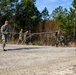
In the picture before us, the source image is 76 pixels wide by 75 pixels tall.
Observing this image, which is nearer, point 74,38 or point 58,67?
point 58,67

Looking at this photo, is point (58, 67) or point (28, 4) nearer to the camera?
point (58, 67)

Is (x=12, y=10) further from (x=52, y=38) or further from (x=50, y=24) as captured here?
(x=52, y=38)

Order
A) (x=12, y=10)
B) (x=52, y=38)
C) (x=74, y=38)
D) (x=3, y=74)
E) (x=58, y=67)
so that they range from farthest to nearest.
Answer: (x=12, y=10) < (x=74, y=38) < (x=52, y=38) < (x=58, y=67) < (x=3, y=74)

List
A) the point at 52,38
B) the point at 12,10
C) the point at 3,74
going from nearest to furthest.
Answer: the point at 3,74, the point at 52,38, the point at 12,10

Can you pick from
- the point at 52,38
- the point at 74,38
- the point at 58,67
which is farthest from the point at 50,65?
the point at 74,38

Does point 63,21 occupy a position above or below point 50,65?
above

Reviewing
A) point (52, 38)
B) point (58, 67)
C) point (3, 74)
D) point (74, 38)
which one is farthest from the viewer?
point (74, 38)

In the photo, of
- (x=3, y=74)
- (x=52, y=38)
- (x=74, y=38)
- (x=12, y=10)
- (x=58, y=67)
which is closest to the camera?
(x=3, y=74)

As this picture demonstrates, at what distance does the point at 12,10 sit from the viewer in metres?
37.9

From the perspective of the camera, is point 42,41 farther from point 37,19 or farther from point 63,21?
point 37,19

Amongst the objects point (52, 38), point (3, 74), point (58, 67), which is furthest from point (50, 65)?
point (52, 38)

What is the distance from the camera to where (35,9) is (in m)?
39.5

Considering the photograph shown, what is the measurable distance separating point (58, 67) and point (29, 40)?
17890 millimetres

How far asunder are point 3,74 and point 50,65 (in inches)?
105
